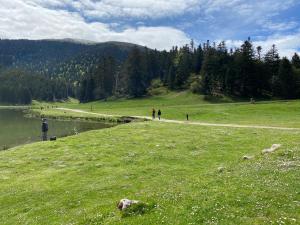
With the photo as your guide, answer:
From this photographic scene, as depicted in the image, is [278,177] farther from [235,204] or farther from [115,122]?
[115,122]

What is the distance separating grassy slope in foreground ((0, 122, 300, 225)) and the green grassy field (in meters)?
0.05

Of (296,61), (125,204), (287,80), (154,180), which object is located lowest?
(154,180)

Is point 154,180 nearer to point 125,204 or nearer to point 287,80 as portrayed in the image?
point 125,204

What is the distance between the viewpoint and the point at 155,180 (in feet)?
84.8

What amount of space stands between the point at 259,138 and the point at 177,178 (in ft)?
65.2

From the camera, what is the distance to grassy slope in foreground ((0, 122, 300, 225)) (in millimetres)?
16141

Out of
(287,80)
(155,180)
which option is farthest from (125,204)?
(287,80)

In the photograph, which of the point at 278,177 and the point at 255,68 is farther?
the point at 255,68

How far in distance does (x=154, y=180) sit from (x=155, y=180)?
0.08 meters

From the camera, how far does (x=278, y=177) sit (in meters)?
20.4

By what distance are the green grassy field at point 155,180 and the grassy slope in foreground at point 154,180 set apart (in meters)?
0.05

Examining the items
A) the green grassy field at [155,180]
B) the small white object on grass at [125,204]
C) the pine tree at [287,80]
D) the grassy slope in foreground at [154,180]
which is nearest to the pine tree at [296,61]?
the pine tree at [287,80]

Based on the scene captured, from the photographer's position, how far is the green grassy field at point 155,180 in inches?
637

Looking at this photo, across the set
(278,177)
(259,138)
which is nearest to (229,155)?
(259,138)
